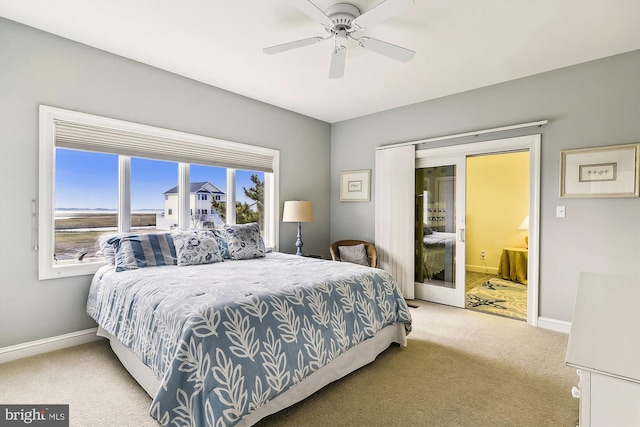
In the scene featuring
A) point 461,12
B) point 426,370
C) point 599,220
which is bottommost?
point 426,370

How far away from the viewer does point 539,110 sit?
10.9 ft

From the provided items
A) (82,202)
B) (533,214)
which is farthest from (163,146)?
(533,214)

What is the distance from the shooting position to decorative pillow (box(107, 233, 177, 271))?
2.72 metres

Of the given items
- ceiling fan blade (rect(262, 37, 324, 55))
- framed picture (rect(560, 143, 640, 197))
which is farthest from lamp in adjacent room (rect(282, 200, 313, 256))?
framed picture (rect(560, 143, 640, 197))

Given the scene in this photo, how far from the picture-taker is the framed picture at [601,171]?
9.16ft

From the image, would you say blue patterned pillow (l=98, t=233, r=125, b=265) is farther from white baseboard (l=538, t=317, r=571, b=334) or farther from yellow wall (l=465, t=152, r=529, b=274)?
yellow wall (l=465, t=152, r=529, b=274)

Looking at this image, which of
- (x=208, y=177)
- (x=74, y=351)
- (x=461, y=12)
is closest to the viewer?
(x=461, y=12)

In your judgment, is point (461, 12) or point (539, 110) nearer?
point (461, 12)

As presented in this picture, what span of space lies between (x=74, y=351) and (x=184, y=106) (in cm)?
255

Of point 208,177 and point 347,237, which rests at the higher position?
point 208,177

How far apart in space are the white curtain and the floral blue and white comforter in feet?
5.34

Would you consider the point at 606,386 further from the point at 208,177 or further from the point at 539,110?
the point at 208,177

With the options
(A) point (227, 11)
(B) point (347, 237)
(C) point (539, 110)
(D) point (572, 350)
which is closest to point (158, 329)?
(D) point (572, 350)

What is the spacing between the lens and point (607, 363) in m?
0.94
